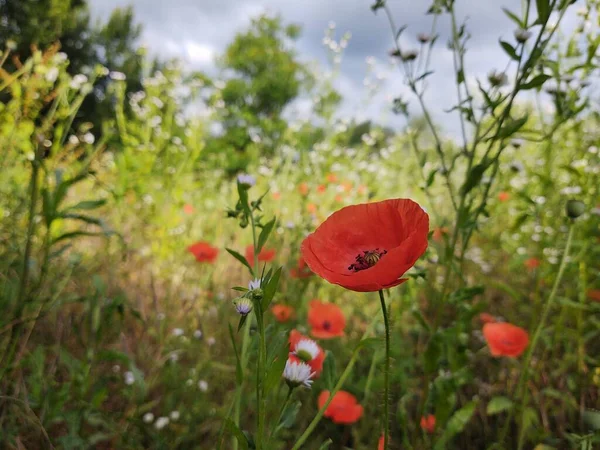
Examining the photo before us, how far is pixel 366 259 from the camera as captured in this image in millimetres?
714

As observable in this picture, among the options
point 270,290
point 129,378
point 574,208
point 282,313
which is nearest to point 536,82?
point 574,208

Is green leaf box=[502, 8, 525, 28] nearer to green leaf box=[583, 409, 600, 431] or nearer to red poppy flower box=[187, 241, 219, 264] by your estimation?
green leaf box=[583, 409, 600, 431]

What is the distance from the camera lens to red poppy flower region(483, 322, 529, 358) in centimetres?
143

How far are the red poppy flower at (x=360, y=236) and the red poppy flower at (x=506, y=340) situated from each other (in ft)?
3.00

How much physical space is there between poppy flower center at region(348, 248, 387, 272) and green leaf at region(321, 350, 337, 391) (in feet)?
0.53

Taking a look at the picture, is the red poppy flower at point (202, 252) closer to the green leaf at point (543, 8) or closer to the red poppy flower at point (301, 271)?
the red poppy flower at point (301, 271)

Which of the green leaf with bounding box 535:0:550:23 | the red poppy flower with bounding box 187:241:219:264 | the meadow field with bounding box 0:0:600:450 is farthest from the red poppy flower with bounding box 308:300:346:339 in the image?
the green leaf with bounding box 535:0:550:23

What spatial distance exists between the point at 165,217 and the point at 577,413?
226cm

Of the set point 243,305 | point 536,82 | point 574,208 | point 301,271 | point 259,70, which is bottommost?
point 243,305

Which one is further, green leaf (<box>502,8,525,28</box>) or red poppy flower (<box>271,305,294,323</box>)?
red poppy flower (<box>271,305,294,323</box>)

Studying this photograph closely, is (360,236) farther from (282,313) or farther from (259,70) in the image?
(259,70)

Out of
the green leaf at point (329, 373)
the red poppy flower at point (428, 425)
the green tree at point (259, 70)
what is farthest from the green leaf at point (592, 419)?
the green tree at point (259, 70)

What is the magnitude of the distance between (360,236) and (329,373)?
229 millimetres

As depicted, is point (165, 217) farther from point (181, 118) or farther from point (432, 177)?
point (432, 177)
